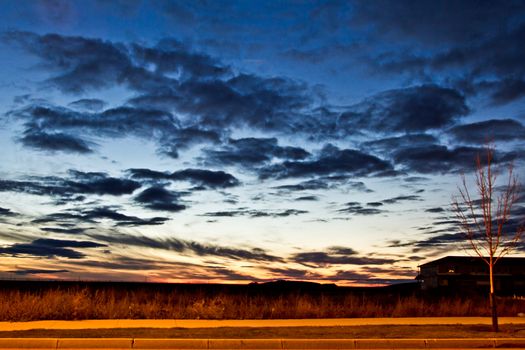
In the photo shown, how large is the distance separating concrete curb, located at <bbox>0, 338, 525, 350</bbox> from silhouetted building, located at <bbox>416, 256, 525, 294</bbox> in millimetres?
51069

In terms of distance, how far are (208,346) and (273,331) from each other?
9.24 feet

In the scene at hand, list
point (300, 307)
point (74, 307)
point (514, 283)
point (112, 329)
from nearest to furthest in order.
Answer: point (112, 329)
point (74, 307)
point (300, 307)
point (514, 283)

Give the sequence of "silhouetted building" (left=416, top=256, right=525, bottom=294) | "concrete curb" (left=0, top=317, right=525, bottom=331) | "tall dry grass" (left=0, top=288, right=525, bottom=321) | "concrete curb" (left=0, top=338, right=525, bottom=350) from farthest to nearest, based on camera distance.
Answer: "silhouetted building" (left=416, top=256, right=525, bottom=294) → "tall dry grass" (left=0, top=288, right=525, bottom=321) → "concrete curb" (left=0, top=317, right=525, bottom=331) → "concrete curb" (left=0, top=338, right=525, bottom=350)

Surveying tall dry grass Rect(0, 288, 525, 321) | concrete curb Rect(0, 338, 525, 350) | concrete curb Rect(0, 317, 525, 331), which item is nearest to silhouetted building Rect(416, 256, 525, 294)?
tall dry grass Rect(0, 288, 525, 321)

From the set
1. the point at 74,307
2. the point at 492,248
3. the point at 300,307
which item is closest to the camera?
the point at 492,248

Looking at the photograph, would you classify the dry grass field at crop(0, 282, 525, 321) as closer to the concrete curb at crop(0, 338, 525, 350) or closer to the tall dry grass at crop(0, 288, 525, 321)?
the tall dry grass at crop(0, 288, 525, 321)

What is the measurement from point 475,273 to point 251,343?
55.5 m

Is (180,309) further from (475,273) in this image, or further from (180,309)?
(475,273)

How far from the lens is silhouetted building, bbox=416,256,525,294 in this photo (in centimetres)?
6297

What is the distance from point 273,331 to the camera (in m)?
16.1

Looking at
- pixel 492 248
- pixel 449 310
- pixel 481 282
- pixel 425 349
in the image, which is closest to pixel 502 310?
pixel 449 310

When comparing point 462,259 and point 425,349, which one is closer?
point 425,349

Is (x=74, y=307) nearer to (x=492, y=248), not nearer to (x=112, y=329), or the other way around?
(x=112, y=329)

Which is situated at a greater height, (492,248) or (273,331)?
(492,248)
